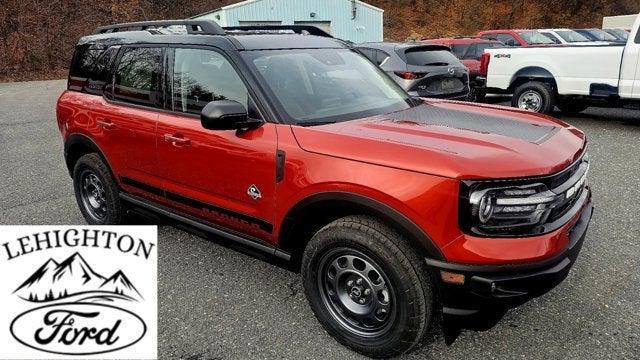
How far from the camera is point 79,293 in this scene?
2814mm

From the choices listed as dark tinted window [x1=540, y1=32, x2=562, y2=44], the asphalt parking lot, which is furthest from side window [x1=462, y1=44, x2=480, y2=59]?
the asphalt parking lot

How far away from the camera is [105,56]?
4129mm

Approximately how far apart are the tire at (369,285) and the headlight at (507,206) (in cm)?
35

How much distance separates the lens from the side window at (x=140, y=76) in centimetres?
359

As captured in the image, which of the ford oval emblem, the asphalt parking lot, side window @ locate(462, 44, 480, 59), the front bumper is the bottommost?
the asphalt parking lot

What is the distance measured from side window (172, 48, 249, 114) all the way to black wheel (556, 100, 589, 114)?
779 cm

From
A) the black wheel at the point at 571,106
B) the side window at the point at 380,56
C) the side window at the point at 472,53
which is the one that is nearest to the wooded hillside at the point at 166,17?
the side window at the point at 472,53

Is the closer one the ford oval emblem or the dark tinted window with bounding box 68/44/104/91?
the ford oval emblem

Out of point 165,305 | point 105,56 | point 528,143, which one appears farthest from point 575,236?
point 105,56

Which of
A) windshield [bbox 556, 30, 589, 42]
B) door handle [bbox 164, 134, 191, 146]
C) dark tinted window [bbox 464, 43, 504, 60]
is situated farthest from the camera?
windshield [bbox 556, 30, 589, 42]

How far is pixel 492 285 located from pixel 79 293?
232cm

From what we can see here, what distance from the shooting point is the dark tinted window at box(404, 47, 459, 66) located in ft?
25.9

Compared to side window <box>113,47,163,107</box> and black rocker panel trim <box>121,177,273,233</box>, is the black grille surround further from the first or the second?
side window <box>113,47,163,107</box>

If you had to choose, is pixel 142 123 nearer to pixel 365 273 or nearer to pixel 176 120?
pixel 176 120
